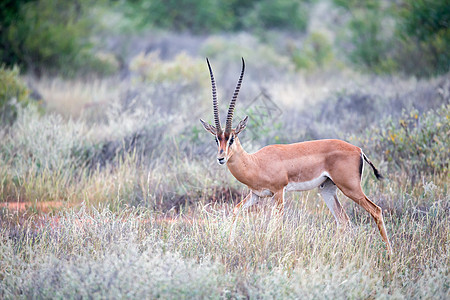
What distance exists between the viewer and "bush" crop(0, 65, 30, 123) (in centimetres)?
1116

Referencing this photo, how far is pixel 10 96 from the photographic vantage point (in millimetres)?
11922

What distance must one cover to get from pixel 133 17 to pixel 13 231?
1110 inches

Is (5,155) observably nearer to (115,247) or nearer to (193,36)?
(115,247)

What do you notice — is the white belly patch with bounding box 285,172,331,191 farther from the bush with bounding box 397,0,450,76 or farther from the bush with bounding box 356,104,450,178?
the bush with bounding box 397,0,450,76

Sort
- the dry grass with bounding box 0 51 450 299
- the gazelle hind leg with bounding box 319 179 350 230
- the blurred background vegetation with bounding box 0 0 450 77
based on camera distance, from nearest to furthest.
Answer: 1. the dry grass with bounding box 0 51 450 299
2. the gazelle hind leg with bounding box 319 179 350 230
3. the blurred background vegetation with bounding box 0 0 450 77

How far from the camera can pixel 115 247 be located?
4992 millimetres

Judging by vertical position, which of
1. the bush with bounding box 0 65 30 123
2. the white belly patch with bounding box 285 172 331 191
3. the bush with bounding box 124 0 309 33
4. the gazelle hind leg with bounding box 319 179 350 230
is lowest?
the bush with bounding box 0 65 30 123

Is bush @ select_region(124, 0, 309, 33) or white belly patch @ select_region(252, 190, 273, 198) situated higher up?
bush @ select_region(124, 0, 309, 33)

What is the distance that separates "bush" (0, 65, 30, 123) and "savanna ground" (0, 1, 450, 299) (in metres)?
0.04

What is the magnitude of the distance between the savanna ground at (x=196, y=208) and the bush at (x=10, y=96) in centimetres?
4

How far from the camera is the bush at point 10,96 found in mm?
11164

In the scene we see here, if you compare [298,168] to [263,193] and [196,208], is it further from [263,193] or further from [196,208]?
[196,208]

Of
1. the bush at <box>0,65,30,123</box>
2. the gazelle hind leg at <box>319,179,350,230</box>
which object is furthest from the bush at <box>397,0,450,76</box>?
the bush at <box>0,65,30,123</box>

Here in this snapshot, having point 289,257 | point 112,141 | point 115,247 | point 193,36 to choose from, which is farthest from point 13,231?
point 193,36
